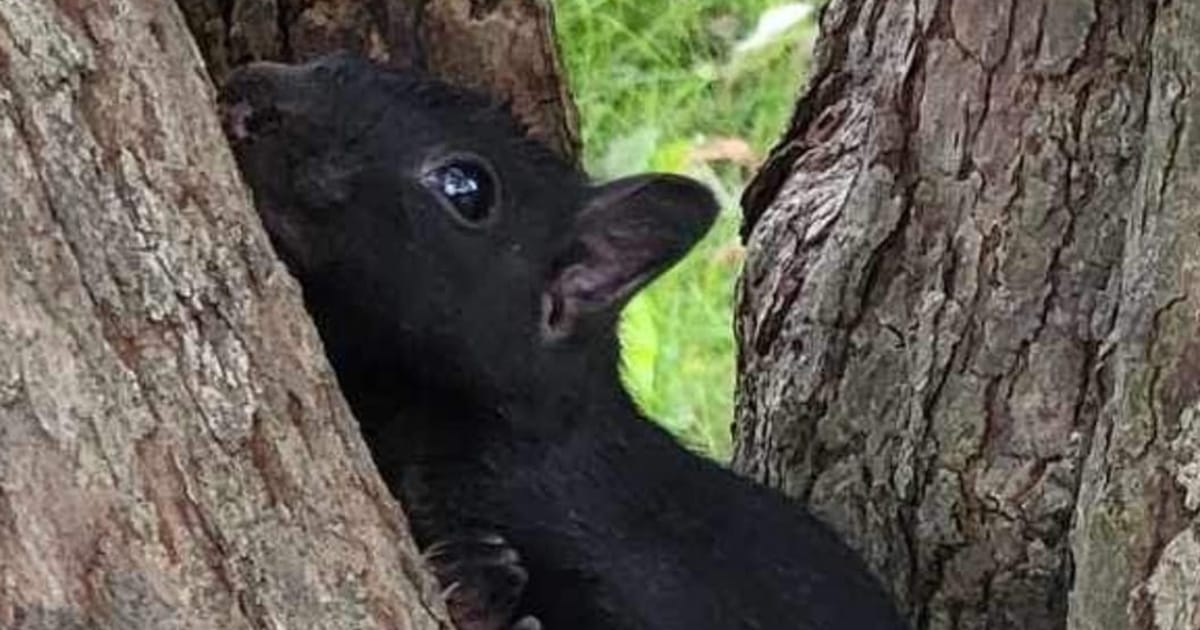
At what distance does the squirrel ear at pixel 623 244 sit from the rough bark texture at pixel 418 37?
190mm

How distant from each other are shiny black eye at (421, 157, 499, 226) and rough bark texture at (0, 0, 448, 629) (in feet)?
2.49

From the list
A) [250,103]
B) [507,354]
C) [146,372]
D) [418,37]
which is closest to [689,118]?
[418,37]

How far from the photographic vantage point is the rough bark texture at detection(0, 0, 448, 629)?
1731mm

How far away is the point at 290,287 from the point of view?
1919mm

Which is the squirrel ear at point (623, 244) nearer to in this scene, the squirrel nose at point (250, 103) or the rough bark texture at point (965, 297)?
the rough bark texture at point (965, 297)

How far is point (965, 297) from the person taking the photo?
289 centimetres

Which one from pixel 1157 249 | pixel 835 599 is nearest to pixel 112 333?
pixel 1157 249

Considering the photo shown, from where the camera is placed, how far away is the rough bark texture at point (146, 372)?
173cm

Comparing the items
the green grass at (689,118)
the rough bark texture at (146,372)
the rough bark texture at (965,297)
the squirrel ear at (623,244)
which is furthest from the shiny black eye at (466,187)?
the green grass at (689,118)

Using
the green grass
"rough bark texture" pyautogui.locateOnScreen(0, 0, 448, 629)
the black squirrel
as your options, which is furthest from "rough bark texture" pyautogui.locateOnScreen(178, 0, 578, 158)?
the green grass

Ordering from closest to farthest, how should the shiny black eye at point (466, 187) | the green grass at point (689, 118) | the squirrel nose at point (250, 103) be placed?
the squirrel nose at point (250, 103) → the shiny black eye at point (466, 187) → the green grass at point (689, 118)

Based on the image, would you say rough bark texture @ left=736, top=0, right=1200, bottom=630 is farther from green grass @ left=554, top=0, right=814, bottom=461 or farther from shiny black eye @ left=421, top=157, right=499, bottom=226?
green grass @ left=554, top=0, right=814, bottom=461

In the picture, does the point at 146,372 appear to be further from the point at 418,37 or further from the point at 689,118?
the point at 689,118

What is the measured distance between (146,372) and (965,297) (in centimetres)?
128
